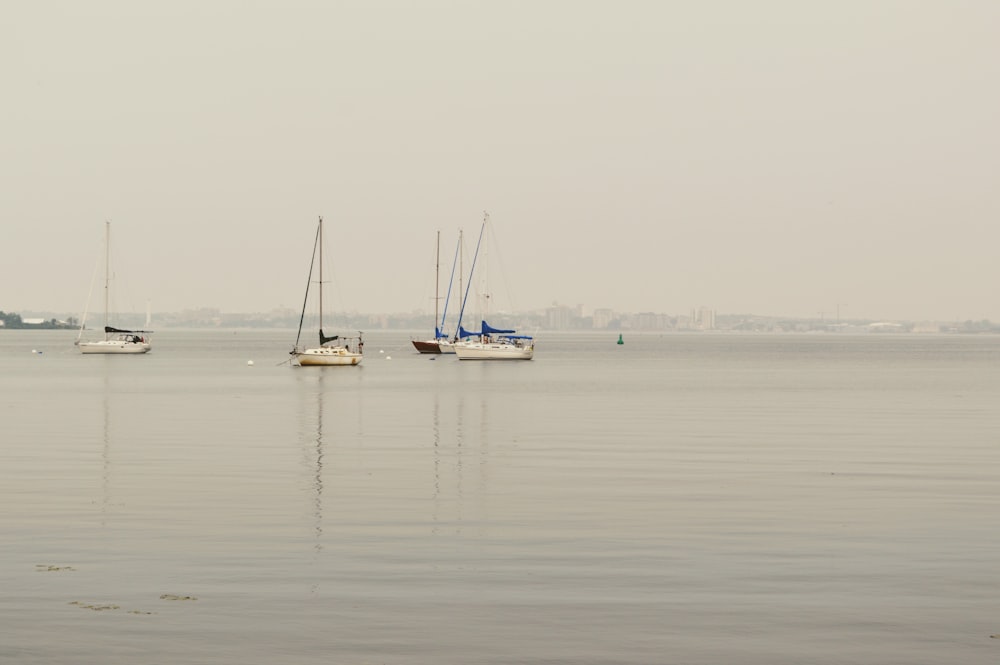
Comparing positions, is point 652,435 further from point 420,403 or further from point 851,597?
point 851,597

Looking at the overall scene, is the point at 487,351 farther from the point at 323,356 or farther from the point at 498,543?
the point at 498,543

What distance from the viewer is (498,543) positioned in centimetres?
2672

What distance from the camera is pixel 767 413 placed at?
74.8 m

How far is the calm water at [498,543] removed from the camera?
17.9 metres

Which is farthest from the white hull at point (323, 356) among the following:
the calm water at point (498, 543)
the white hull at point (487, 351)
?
the calm water at point (498, 543)

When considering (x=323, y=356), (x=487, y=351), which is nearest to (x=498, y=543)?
(x=323, y=356)

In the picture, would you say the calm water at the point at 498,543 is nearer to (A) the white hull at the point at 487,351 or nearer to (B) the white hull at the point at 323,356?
(B) the white hull at the point at 323,356

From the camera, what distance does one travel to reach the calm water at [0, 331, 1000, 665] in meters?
17.9

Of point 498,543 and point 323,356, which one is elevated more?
point 498,543

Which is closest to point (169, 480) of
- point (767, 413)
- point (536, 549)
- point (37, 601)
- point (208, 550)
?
point (208, 550)

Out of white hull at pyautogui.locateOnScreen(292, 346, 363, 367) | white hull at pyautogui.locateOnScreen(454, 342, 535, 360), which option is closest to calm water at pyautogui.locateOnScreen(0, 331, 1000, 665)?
white hull at pyautogui.locateOnScreen(292, 346, 363, 367)

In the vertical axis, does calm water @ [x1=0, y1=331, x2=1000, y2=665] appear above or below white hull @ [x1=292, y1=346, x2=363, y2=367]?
above

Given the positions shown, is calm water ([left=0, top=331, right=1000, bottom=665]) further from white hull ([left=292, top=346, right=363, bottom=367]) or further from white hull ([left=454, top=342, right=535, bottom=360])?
white hull ([left=454, top=342, right=535, bottom=360])

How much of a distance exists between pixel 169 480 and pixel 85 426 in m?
25.9
